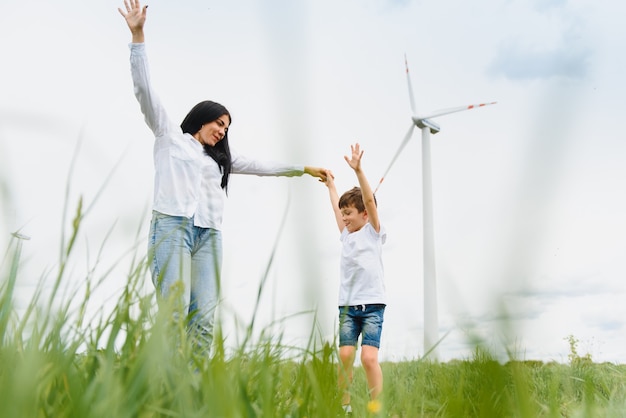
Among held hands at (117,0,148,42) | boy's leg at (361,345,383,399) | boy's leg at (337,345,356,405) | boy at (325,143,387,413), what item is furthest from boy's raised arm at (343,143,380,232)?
boy's leg at (337,345,356,405)

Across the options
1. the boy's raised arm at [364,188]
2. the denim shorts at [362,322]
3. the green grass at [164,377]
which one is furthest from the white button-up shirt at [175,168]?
the green grass at [164,377]

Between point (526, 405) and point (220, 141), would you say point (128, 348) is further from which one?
point (220, 141)

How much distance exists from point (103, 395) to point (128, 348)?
10.8 inches

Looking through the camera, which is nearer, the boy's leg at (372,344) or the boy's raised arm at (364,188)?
the boy's raised arm at (364,188)

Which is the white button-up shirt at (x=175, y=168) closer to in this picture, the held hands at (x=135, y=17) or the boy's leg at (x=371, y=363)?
the held hands at (x=135, y=17)

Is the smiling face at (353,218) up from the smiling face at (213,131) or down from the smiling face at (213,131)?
down

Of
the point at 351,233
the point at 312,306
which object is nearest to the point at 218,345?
the point at 312,306

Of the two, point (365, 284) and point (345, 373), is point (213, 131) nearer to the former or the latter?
point (365, 284)

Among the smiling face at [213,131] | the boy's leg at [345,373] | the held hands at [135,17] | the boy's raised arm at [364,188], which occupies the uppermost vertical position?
the held hands at [135,17]

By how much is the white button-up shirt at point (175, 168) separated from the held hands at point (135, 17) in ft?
0.26

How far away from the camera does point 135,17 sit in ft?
11.4

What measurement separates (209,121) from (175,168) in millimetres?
437

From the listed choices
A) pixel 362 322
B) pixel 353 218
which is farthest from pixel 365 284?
pixel 353 218

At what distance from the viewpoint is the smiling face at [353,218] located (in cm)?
496
